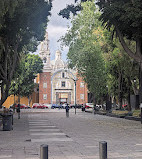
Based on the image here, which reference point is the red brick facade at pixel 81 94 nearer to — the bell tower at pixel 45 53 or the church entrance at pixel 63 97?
the church entrance at pixel 63 97

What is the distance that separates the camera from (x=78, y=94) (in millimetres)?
83875

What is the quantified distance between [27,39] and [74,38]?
16.1 meters

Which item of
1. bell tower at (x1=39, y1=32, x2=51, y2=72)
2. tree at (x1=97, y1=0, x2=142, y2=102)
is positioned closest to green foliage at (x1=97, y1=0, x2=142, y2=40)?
tree at (x1=97, y1=0, x2=142, y2=102)

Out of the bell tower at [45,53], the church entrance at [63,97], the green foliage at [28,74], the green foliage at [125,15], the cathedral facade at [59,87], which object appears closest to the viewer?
the green foliage at [125,15]

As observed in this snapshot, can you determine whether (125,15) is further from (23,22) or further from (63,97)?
(63,97)

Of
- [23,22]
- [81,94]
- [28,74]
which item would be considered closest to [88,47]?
[23,22]

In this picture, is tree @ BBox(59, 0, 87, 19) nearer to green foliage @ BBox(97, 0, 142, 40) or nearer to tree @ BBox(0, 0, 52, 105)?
tree @ BBox(0, 0, 52, 105)

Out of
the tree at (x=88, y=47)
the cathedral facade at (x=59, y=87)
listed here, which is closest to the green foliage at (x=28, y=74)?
the cathedral facade at (x=59, y=87)

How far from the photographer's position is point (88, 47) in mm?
37906

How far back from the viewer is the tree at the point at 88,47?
38.5 m

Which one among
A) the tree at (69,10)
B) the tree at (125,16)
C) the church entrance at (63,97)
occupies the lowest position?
the church entrance at (63,97)

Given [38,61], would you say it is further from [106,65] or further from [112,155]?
[112,155]

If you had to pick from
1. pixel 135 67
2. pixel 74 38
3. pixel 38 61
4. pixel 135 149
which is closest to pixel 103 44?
pixel 74 38

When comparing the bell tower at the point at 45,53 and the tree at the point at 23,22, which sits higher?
the bell tower at the point at 45,53
